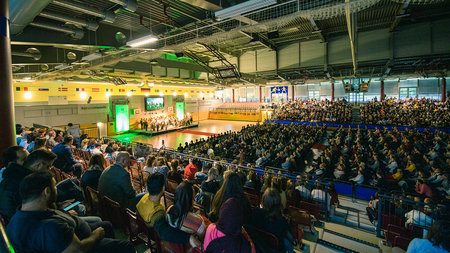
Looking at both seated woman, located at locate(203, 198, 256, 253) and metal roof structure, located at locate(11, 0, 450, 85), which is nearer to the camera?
seated woman, located at locate(203, 198, 256, 253)

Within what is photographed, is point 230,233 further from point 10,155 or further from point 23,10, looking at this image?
point 23,10

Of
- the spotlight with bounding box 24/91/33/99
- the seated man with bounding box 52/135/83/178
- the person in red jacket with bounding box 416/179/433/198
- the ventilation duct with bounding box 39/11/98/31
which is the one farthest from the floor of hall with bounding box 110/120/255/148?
the person in red jacket with bounding box 416/179/433/198

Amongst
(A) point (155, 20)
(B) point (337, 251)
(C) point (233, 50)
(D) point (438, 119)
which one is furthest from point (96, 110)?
(D) point (438, 119)

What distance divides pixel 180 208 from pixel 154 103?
22155 millimetres

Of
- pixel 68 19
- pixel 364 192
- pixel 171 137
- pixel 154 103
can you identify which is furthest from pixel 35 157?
pixel 154 103

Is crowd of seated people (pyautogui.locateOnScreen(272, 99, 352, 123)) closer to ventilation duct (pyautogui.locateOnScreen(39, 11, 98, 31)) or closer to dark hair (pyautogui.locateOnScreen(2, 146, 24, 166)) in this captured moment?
ventilation duct (pyautogui.locateOnScreen(39, 11, 98, 31))

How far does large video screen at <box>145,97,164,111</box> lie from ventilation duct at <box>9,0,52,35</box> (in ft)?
59.7

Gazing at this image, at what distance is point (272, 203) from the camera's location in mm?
2301

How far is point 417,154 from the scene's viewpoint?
8445 millimetres

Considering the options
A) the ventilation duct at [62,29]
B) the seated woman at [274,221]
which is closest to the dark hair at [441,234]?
the seated woman at [274,221]

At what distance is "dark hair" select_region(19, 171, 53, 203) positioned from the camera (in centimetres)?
158

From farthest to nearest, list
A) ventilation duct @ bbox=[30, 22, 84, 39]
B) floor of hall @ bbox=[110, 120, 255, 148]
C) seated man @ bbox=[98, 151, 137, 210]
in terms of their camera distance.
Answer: floor of hall @ bbox=[110, 120, 255, 148]
ventilation duct @ bbox=[30, 22, 84, 39]
seated man @ bbox=[98, 151, 137, 210]

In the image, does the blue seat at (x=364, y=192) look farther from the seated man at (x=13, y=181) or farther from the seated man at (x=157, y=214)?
the seated man at (x=13, y=181)

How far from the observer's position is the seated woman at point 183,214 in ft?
6.68
